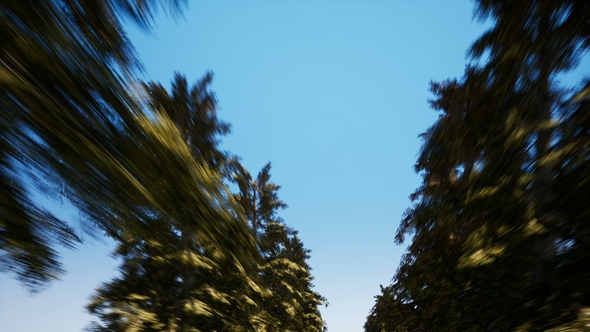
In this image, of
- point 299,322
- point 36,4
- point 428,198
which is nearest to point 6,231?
point 36,4

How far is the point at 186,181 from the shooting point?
12.8 ft

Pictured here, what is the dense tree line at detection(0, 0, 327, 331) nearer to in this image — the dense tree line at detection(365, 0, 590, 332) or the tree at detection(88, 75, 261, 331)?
the tree at detection(88, 75, 261, 331)

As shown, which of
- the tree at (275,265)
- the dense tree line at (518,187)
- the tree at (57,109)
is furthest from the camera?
the tree at (275,265)

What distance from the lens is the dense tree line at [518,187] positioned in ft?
11.0

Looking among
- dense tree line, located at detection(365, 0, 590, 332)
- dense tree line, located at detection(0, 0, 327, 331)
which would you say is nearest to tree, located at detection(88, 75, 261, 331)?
dense tree line, located at detection(0, 0, 327, 331)

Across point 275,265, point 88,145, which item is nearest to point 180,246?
point 88,145

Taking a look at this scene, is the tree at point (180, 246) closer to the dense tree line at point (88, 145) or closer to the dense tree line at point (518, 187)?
the dense tree line at point (88, 145)

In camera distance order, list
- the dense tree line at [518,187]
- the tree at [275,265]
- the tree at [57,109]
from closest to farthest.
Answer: the tree at [57,109] → the dense tree line at [518,187] → the tree at [275,265]

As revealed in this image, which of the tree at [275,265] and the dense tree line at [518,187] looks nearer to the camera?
the dense tree line at [518,187]

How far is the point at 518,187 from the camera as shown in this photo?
3900 mm

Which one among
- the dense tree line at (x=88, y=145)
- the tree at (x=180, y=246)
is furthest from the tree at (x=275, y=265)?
the dense tree line at (x=88, y=145)

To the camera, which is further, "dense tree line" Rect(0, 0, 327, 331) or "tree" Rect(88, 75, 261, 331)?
"tree" Rect(88, 75, 261, 331)

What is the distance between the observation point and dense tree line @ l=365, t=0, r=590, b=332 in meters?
3.36

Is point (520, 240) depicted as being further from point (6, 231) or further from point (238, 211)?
point (6, 231)
